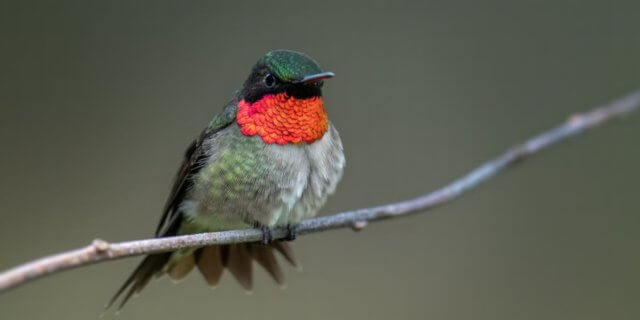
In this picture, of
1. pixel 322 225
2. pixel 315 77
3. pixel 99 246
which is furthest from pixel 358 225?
pixel 99 246

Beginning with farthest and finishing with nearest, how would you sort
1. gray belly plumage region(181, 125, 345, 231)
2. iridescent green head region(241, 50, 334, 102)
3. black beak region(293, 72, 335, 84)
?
gray belly plumage region(181, 125, 345, 231) < iridescent green head region(241, 50, 334, 102) < black beak region(293, 72, 335, 84)

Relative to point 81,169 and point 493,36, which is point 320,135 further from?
point 493,36

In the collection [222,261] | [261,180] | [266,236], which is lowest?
[222,261]

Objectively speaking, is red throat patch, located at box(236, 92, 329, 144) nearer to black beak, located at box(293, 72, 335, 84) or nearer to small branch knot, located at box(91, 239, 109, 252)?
black beak, located at box(293, 72, 335, 84)

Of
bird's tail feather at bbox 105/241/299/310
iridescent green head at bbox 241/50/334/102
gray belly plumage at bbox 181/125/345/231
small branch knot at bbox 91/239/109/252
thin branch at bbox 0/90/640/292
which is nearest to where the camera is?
thin branch at bbox 0/90/640/292

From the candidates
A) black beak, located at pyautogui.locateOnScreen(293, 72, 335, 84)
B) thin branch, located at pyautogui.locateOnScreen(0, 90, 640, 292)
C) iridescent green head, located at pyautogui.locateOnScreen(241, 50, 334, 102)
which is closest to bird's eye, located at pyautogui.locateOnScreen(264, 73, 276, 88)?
iridescent green head, located at pyautogui.locateOnScreen(241, 50, 334, 102)

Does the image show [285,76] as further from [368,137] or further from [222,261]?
[368,137]

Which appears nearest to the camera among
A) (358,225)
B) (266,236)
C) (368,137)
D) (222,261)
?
(358,225)

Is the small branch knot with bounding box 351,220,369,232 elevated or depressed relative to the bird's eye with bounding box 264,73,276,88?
depressed
